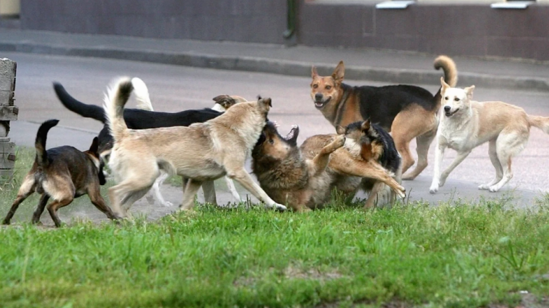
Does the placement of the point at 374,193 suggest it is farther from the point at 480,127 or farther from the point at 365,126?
the point at 480,127

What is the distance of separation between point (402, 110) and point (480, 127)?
806 mm

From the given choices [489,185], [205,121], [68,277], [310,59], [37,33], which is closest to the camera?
[68,277]

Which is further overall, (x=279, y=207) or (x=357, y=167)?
(x=357, y=167)

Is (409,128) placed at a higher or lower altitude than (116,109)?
lower

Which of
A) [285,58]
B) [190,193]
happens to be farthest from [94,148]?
[285,58]

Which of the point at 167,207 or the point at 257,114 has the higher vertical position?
the point at 257,114

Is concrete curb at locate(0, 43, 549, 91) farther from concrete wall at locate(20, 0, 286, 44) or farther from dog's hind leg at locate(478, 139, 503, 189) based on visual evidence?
dog's hind leg at locate(478, 139, 503, 189)

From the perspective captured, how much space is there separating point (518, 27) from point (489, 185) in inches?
352

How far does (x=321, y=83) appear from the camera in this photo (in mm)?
10609

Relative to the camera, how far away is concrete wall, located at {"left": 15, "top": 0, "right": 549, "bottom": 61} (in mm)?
17453

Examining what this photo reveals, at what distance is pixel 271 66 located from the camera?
18625 millimetres

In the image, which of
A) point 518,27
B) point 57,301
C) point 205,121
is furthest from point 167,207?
point 518,27

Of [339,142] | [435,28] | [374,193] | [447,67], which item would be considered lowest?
[374,193]

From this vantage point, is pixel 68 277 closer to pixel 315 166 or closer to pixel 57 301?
pixel 57 301
